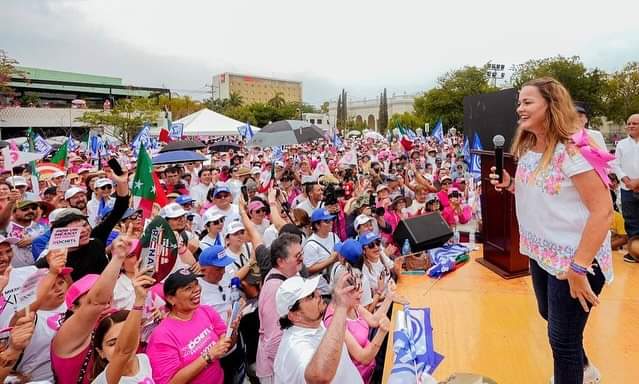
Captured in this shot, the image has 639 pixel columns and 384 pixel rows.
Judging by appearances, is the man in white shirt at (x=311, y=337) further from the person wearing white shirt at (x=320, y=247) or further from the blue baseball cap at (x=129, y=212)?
the blue baseball cap at (x=129, y=212)

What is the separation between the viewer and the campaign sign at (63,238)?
2.36 meters

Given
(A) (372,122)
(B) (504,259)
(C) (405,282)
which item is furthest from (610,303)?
(A) (372,122)

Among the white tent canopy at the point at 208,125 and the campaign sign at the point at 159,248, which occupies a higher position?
the white tent canopy at the point at 208,125

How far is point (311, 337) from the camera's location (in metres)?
2.11

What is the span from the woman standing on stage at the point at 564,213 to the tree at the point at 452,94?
3972 cm

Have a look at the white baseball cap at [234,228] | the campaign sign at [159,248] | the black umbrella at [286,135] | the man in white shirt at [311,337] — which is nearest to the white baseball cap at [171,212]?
the white baseball cap at [234,228]

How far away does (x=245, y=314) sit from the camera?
3.66 metres

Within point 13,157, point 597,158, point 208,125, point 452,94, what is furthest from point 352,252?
point 452,94

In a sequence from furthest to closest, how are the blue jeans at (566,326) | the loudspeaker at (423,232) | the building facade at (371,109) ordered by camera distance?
the building facade at (371,109) → the loudspeaker at (423,232) → the blue jeans at (566,326)

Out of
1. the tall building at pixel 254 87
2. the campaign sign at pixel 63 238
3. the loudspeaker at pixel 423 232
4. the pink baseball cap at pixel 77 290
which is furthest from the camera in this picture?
the tall building at pixel 254 87

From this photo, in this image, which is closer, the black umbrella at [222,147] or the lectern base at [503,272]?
the lectern base at [503,272]

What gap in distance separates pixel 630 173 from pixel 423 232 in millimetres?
2272

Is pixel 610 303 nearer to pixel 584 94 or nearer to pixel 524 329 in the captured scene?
pixel 524 329

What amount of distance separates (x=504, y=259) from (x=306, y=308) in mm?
A: 2786
